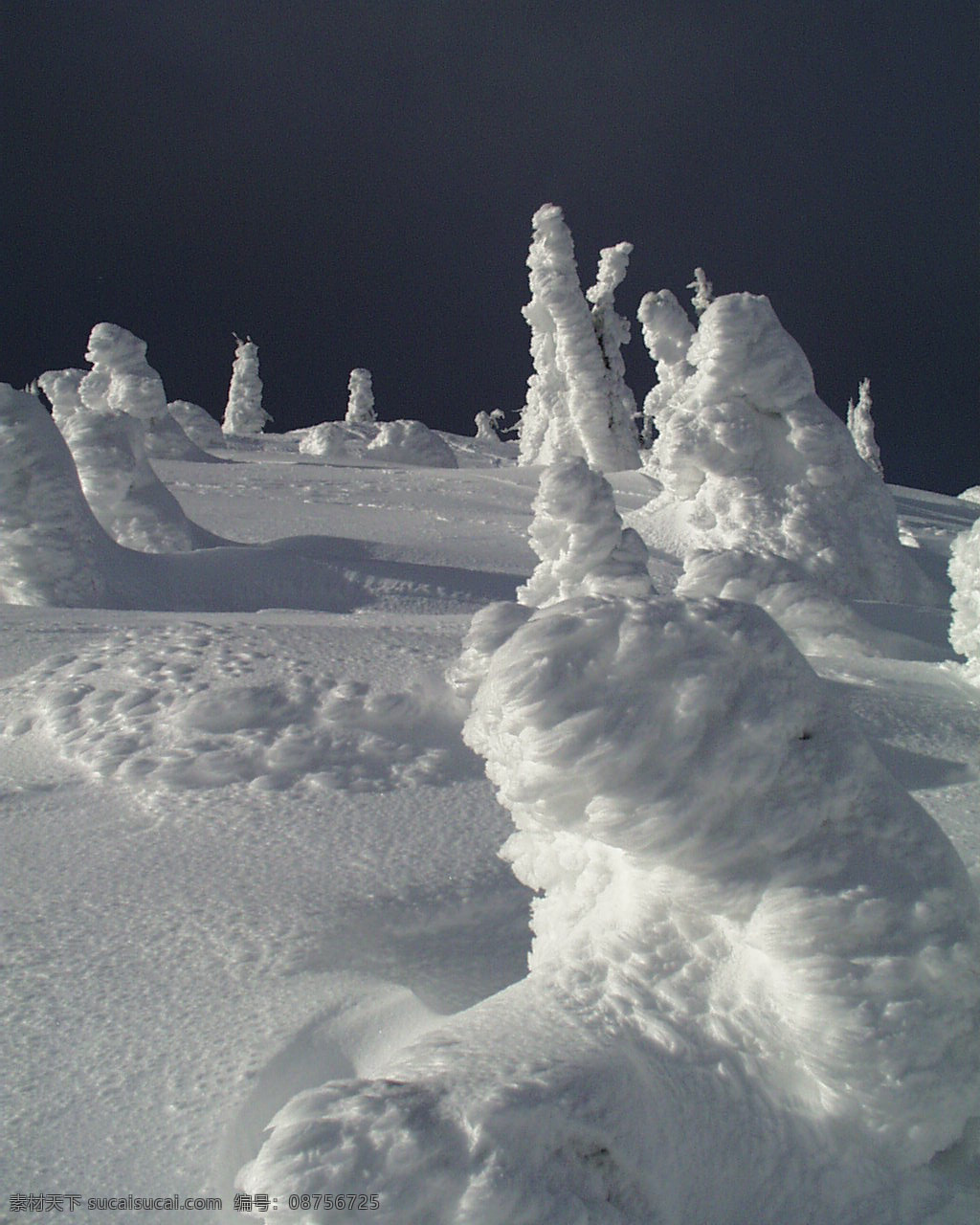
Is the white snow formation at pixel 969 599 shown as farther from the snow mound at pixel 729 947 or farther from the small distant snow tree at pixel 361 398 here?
the small distant snow tree at pixel 361 398

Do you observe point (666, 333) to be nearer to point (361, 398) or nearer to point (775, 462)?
point (775, 462)

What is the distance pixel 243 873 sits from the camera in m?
3.37

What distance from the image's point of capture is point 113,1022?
8.32ft

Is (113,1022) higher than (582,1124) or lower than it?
lower

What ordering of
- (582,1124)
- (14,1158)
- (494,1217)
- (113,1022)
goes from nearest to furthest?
(494,1217) < (582,1124) < (14,1158) < (113,1022)

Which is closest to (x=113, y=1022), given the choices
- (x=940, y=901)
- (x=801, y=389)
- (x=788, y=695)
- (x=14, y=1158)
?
(x=14, y=1158)

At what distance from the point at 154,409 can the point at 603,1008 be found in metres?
22.1

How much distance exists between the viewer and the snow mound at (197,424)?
92.5 ft

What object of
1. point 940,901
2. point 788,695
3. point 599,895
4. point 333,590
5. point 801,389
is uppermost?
point 801,389

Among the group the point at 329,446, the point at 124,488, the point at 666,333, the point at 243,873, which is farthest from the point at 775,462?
the point at 329,446

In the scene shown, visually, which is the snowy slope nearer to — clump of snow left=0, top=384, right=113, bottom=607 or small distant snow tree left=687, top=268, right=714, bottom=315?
clump of snow left=0, top=384, right=113, bottom=607

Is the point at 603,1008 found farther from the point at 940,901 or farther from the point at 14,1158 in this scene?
the point at 14,1158

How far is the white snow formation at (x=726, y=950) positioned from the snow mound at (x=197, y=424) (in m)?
26.9

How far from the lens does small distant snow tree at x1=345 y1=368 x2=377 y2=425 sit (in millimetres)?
41094
